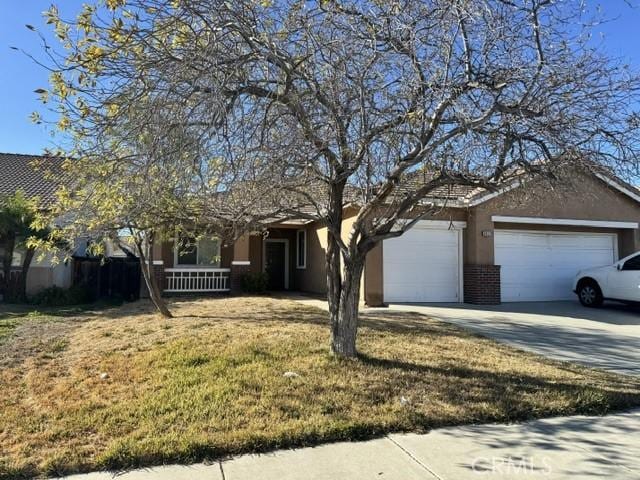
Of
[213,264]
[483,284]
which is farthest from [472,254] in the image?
[213,264]

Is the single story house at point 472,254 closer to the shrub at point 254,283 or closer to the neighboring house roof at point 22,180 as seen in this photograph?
the neighboring house roof at point 22,180

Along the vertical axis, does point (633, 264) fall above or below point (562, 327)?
above

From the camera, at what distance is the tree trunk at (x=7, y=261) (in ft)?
53.3

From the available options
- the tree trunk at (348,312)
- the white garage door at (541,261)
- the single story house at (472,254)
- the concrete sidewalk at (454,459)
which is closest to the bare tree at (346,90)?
the tree trunk at (348,312)

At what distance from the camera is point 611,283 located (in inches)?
564

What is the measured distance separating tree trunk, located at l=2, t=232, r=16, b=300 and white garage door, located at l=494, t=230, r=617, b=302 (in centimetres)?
1541

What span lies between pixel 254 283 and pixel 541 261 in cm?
979

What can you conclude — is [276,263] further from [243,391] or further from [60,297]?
[243,391]

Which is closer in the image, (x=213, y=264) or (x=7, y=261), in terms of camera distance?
(x=7, y=261)

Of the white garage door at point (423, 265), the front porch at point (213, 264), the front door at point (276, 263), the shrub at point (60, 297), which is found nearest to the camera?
the white garage door at point (423, 265)

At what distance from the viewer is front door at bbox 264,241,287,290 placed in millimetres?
21781

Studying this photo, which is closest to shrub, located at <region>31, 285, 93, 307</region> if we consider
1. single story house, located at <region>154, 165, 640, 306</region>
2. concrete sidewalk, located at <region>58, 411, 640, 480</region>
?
single story house, located at <region>154, 165, 640, 306</region>

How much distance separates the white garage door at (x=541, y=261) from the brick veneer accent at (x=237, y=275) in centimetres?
882

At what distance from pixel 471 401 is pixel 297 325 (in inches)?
187
